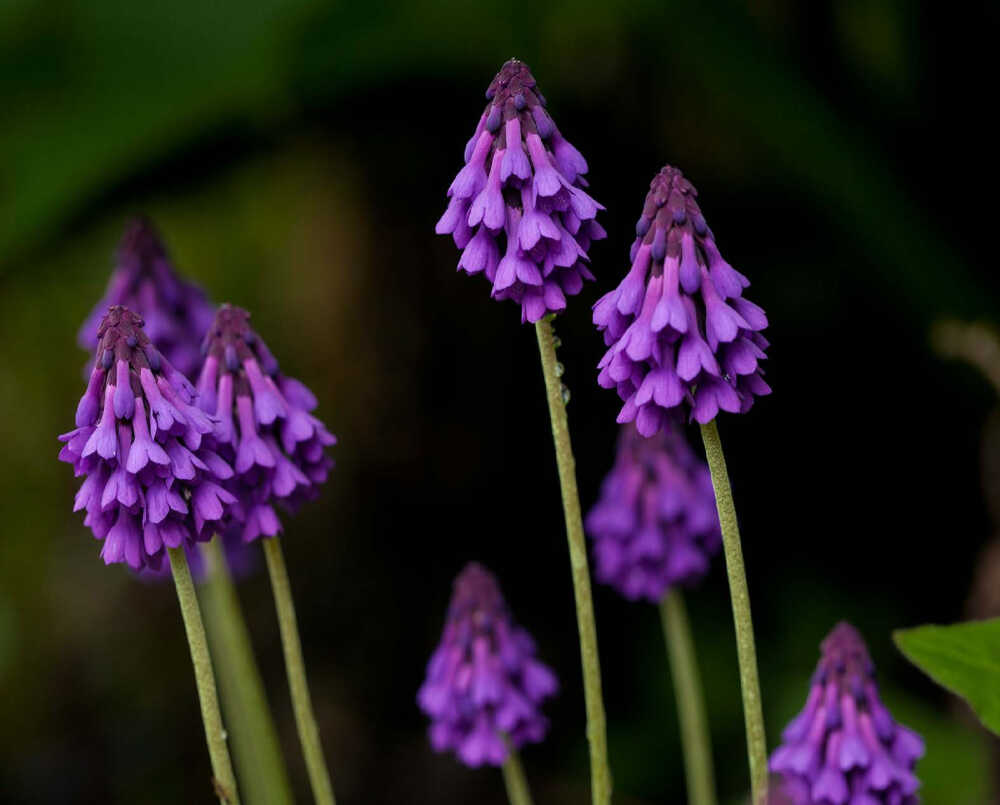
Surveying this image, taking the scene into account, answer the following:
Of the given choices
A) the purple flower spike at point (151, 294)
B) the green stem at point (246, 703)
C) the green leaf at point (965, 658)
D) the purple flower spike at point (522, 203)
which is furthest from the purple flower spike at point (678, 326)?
the purple flower spike at point (151, 294)

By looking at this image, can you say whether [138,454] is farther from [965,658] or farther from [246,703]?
[246,703]

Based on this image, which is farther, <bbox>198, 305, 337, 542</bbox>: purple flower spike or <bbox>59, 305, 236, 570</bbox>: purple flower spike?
<bbox>198, 305, 337, 542</bbox>: purple flower spike

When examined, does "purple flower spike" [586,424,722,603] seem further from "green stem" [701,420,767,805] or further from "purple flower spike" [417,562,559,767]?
"green stem" [701,420,767,805]

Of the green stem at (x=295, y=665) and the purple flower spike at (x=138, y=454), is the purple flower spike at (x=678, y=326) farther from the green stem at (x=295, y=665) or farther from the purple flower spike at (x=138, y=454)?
the green stem at (x=295, y=665)

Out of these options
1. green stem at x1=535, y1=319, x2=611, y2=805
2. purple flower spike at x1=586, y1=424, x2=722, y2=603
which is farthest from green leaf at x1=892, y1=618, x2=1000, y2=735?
purple flower spike at x1=586, y1=424, x2=722, y2=603

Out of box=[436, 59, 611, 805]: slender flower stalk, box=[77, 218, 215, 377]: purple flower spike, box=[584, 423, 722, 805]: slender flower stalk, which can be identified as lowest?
box=[584, 423, 722, 805]: slender flower stalk

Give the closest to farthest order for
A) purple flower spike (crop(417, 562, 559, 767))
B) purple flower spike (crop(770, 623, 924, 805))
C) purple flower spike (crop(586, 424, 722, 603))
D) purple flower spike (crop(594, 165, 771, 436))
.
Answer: purple flower spike (crop(594, 165, 771, 436)) → purple flower spike (crop(770, 623, 924, 805)) → purple flower spike (crop(417, 562, 559, 767)) → purple flower spike (crop(586, 424, 722, 603))
